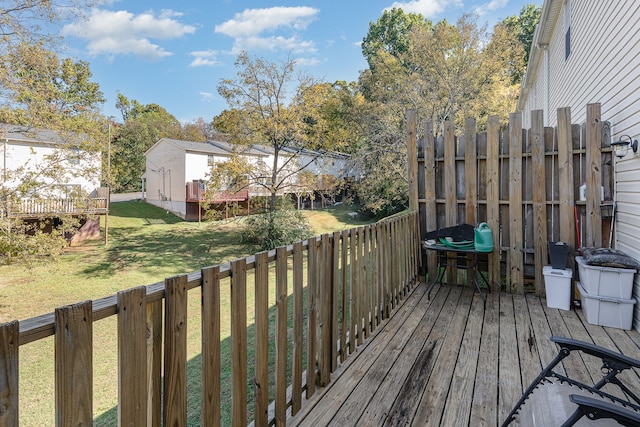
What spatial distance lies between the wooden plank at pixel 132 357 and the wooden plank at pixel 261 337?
2.09ft

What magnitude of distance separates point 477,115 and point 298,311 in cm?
1527

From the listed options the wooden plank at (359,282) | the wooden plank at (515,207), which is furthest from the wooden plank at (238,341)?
the wooden plank at (515,207)

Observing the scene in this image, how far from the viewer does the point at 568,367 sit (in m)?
2.52

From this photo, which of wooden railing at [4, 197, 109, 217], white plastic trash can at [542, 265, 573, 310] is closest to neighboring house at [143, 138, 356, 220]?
wooden railing at [4, 197, 109, 217]

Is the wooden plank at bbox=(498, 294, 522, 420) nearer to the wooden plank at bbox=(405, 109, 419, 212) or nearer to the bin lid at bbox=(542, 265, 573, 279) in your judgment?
the bin lid at bbox=(542, 265, 573, 279)

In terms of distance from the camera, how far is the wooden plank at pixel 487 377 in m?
2.01

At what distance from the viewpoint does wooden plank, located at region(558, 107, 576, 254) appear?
406 centimetres

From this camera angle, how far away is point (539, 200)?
429cm

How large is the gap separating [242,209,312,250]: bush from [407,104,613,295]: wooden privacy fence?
788cm

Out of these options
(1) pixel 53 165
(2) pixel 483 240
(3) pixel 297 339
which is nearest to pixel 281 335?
(3) pixel 297 339

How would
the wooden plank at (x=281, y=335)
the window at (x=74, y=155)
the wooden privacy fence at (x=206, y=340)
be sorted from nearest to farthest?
the wooden privacy fence at (x=206, y=340)
the wooden plank at (x=281, y=335)
the window at (x=74, y=155)

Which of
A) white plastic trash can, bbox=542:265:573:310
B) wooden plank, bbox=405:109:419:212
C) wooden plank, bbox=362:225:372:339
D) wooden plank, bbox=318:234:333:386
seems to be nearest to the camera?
wooden plank, bbox=318:234:333:386

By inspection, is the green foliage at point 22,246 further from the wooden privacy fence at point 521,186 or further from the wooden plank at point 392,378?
the wooden plank at point 392,378

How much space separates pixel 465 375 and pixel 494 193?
9.44 feet
